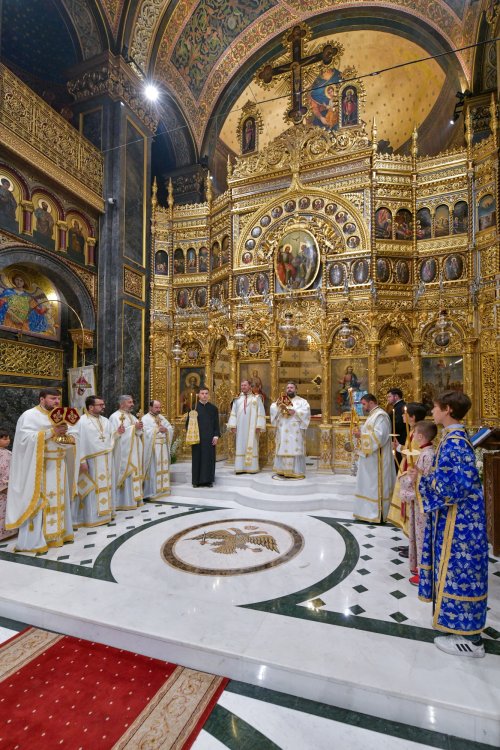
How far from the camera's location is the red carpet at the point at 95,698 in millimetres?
2420

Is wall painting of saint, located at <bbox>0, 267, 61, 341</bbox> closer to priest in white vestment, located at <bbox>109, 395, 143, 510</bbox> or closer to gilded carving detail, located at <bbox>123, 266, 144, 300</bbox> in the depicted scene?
gilded carving detail, located at <bbox>123, 266, 144, 300</bbox>

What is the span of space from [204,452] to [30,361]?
14.7ft

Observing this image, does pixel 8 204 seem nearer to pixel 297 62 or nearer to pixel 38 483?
pixel 38 483

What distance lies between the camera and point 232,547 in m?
5.31

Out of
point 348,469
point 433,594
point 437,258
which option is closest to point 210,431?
point 348,469

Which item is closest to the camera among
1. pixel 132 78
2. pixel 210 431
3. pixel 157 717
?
pixel 157 717

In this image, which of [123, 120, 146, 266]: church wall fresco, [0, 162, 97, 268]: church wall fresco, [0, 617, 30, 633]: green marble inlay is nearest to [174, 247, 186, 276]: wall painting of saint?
[123, 120, 146, 266]: church wall fresco

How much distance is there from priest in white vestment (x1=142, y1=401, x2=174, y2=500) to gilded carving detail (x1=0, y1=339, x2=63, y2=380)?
123 inches

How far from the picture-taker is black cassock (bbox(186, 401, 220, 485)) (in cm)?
847

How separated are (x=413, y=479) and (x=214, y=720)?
2591 mm

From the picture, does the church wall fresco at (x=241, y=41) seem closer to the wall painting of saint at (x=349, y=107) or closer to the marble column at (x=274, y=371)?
the wall painting of saint at (x=349, y=107)

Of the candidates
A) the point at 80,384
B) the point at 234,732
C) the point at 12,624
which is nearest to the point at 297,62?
the point at 80,384

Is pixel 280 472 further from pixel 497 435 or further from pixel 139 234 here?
pixel 139 234

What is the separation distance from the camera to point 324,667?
284 cm
